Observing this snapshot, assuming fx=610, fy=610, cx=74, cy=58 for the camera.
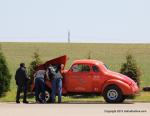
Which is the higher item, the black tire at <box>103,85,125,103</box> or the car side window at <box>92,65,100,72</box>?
the car side window at <box>92,65,100,72</box>

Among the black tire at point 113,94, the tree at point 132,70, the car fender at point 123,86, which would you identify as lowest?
the black tire at point 113,94

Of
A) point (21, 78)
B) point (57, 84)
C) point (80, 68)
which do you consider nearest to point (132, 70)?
point (80, 68)

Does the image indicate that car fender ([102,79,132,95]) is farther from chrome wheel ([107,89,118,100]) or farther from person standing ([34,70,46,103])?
person standing ([34,70,46,103])

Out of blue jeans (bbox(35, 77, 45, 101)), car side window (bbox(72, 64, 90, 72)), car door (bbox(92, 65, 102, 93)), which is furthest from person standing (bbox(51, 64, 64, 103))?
car door (bbox(92, 65, 102, 93))

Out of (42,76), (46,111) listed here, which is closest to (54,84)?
(42,76)

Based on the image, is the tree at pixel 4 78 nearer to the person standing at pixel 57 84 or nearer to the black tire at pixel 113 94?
the person standing at pixel 57 84

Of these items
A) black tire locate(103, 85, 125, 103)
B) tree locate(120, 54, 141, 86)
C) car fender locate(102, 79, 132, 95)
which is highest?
tree locate(120, 54, 141, 86)

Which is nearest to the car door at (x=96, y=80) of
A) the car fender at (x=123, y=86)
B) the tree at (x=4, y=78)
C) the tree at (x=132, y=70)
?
the car fender at (x=123, y=86)

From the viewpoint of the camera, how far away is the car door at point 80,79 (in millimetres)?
25266

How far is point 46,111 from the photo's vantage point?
65.1 ft

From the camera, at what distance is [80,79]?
82.9ft

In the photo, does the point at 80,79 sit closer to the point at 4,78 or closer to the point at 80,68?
the point at 80,68

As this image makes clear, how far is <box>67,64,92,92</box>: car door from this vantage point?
25.3m

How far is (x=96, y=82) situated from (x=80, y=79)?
686 mm
